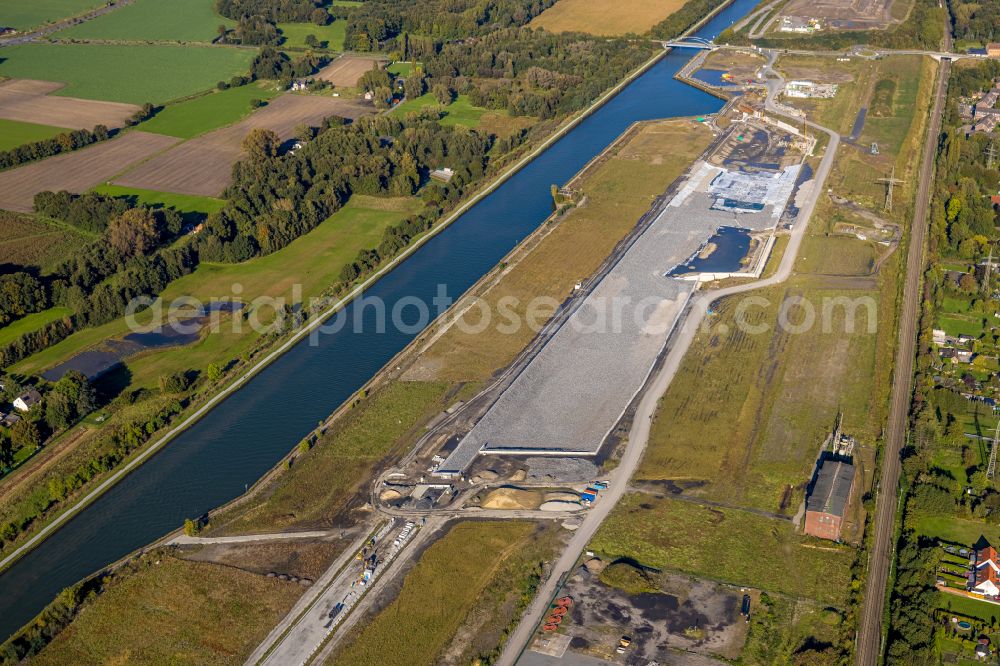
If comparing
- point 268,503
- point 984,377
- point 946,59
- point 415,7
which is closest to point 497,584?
point 268,503

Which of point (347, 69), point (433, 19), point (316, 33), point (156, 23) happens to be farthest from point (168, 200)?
point (156, 23)

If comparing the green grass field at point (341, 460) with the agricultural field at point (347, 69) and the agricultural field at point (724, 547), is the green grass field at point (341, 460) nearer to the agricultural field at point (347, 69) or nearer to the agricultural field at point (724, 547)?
the agricultural field at point (724, 547)

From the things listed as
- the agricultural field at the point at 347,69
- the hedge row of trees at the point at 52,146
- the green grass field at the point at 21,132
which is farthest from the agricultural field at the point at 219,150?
the green grass field at the point at 21,132

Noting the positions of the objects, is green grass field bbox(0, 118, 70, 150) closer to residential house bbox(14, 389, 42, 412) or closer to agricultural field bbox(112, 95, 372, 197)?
agricultural field bbox(112, 95, 372, 197)

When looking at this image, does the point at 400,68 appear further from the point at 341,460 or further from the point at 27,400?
the point at 341,460

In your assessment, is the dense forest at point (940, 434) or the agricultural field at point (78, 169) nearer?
the dense forest at point (940, 434)

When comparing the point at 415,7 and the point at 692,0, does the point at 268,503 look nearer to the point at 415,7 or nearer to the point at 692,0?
the point at 415,7
